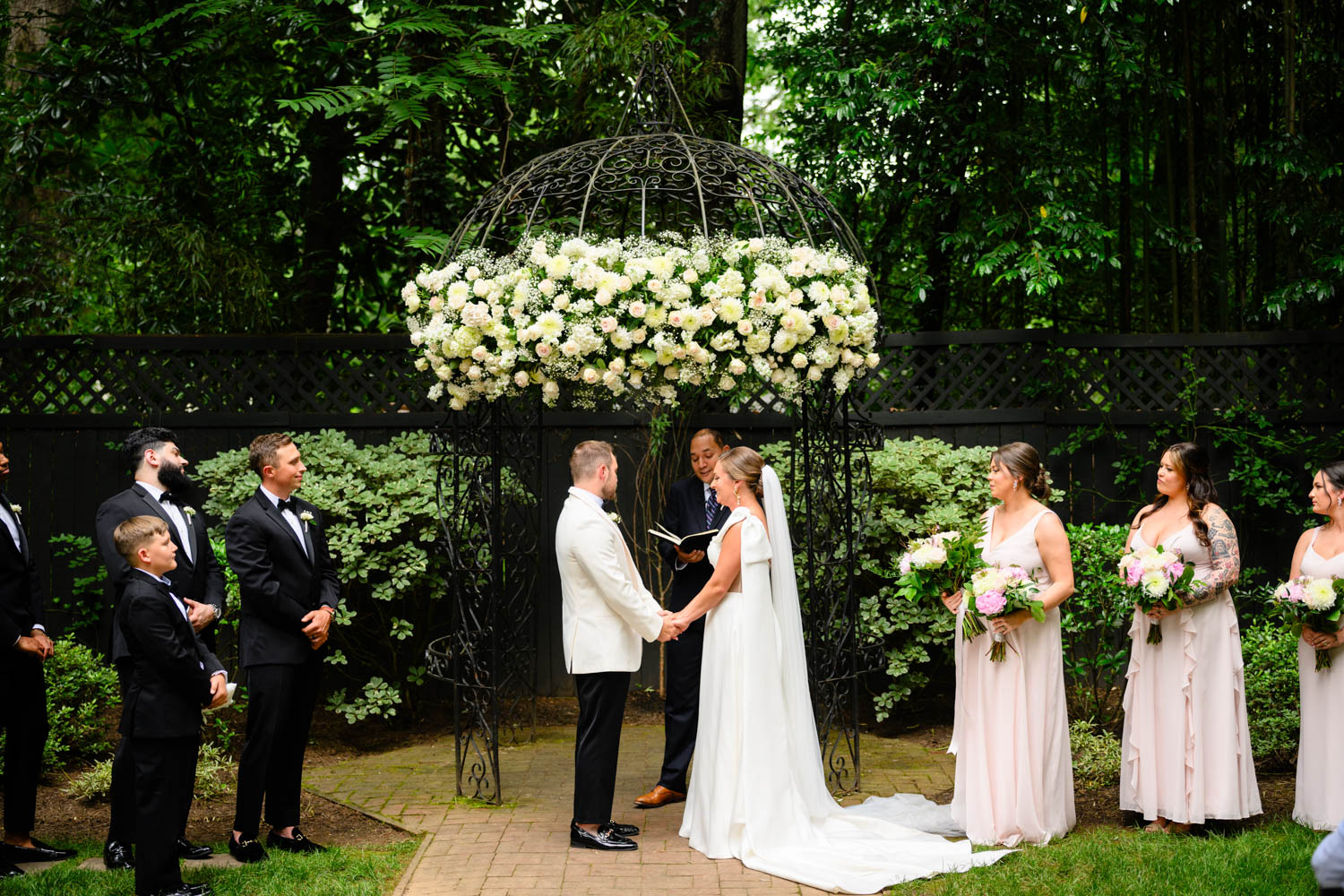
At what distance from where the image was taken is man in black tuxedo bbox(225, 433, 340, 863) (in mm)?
5316

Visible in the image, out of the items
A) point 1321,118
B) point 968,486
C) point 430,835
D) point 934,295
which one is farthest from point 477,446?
point 1321,118

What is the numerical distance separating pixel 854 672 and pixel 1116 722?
1865mm

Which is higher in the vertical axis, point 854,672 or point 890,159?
point 890,159

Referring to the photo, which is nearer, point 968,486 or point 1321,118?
point 968,486

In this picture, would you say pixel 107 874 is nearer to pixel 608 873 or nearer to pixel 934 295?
pixel 608 873

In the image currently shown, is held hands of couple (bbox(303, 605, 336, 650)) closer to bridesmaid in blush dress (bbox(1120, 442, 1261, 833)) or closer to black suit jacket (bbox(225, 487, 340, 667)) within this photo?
black suit jacket (bbox(225, 487, 340, 667))

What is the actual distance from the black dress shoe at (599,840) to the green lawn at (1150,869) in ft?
4.16

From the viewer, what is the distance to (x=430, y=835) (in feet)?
18.5

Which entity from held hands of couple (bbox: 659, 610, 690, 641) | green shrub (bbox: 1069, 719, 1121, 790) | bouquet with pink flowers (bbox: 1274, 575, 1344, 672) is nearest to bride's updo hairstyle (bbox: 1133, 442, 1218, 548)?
bouquet with pink flowers (bbox: 1274, 575, 1344, 672)

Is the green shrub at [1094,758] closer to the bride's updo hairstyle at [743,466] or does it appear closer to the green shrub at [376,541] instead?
the bride's updo hairstyle at [743,466]

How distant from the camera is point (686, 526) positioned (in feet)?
21.9

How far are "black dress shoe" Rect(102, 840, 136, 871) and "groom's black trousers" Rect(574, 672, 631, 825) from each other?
1.98 metres

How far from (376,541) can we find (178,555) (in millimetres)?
1923

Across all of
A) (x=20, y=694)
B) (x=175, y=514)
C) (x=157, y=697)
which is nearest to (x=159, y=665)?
(x=157, y=697)
